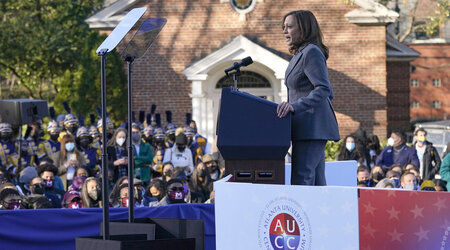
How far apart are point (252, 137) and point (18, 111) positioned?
10.1 metres

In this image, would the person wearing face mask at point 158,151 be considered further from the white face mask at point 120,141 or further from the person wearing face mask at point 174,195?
the person wearing face mask at point 174,195

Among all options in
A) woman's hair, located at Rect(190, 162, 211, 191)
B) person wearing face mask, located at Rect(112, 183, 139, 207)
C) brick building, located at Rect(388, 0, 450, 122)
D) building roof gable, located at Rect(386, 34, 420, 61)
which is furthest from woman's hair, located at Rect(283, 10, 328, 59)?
brick building, located at Rect(388, 0, 450, 122)

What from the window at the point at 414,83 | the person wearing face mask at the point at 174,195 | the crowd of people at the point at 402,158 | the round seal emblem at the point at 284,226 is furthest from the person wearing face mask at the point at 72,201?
the window at the point at 414,83

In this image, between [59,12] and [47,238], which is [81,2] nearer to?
[59,12]

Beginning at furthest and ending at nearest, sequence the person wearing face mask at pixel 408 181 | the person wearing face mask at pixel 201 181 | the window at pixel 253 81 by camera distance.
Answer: the window at pixel 253 81, the person wearing face mask at pixel 201 181, the person wearing face mask at pixel 408 181

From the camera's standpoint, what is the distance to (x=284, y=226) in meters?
5.51

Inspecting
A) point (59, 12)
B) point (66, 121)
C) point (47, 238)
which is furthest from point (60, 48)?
point (47, 238)

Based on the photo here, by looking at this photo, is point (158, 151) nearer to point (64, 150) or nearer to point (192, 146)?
point (192, 146)

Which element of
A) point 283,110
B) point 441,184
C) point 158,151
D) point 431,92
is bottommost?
point 441,184

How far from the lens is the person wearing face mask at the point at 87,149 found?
1539 cm

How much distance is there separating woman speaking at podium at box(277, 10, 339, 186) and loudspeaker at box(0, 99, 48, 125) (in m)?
9.76

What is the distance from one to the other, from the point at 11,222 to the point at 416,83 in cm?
6050

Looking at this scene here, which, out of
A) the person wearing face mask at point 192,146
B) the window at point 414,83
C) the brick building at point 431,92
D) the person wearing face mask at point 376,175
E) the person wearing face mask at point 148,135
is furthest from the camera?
the window at point 414,83

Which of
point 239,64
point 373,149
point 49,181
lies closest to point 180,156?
point 49,181
